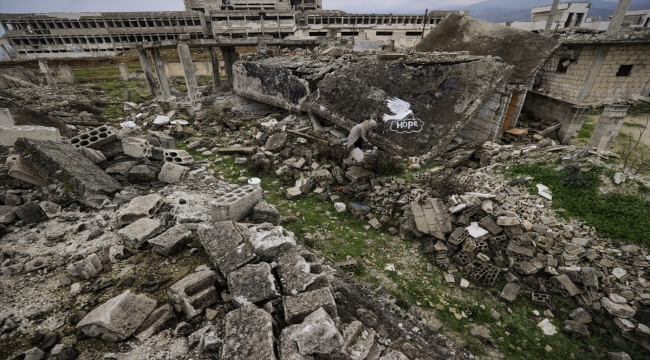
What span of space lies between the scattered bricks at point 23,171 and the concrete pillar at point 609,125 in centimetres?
1119

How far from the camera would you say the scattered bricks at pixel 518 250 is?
13.1ft

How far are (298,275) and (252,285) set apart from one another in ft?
1.54

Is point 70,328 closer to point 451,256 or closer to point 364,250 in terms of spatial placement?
point 364,250

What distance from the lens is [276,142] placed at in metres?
7.53

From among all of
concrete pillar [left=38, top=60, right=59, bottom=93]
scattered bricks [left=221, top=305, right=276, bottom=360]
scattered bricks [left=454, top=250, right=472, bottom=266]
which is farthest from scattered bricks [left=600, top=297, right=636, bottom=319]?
concrete pillar [left=38, top=60, right=59, bottom=93]

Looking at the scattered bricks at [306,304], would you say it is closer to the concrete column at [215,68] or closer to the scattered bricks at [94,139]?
the scattered bricks at [94,139]

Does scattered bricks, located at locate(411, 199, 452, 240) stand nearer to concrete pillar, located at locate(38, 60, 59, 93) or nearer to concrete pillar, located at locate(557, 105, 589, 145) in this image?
concrete pillar, located at locate(557, 105, 589, 145)

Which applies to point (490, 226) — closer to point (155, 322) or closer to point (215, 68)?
point (155, 322)

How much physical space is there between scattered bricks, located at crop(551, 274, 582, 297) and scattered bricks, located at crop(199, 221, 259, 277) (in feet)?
13.0

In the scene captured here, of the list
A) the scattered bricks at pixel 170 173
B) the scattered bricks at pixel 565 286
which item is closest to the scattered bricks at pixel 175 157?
the scattered bricks at pixel 170 173

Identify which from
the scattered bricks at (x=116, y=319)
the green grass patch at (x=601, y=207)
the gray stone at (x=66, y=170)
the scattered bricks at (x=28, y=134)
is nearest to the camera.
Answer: the scattered bricks at (x=116, y=319)

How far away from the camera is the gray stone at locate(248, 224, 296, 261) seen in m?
3.24

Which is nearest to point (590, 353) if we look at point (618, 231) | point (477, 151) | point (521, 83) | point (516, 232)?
point (516, 232)

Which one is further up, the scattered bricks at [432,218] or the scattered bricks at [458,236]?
the scattered bricks at [432,218]
